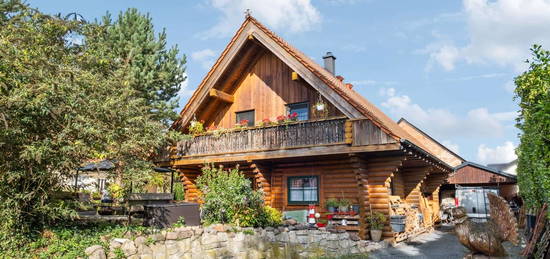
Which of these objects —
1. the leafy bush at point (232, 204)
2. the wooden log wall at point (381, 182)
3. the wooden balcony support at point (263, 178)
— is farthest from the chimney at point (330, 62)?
the leafy bush at point (232, 204)

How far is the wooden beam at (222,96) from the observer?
1755 centimetres

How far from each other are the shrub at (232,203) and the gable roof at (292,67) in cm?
481

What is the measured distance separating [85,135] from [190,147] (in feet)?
28.2

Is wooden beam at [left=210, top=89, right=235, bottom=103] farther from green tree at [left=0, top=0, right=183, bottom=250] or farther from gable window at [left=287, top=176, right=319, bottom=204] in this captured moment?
green tree at [left=0, top=0, right=183, bottom=250]

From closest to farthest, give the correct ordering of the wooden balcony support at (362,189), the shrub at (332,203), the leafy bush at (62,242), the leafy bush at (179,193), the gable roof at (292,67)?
the leafy bush at (62,242) → the gable roof at (292,67) → the wooden balcony support at (362,189) → the shrub at (332,203) → the leafy bush at (179,193)

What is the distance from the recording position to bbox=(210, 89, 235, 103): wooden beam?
17.5 m

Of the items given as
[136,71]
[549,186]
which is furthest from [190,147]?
[549,186]

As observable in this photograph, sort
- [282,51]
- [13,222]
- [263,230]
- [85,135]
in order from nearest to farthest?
[13,222], [85,135], [263,230], [282,51]

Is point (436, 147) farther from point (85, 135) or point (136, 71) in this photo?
point (85, 135)

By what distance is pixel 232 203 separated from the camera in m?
11.1

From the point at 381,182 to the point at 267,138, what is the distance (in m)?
4.63

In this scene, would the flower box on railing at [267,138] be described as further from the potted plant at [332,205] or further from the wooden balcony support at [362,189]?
the potted plant at [332,205]

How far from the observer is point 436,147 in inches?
1485

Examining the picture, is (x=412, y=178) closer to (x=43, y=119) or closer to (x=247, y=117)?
(x=247, y=117)
